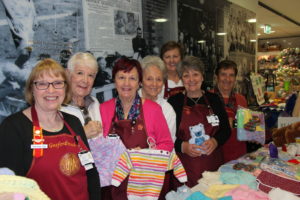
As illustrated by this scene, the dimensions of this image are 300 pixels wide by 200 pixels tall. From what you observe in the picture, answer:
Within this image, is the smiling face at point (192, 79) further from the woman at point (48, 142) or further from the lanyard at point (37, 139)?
the lanyard at point (37, 139)

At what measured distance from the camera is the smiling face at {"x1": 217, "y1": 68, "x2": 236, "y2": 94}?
323cm

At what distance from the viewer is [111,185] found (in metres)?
2.04

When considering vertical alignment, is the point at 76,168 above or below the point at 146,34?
below

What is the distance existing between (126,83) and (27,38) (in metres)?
0.83

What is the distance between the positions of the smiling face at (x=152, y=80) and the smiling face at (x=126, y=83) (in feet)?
0.82

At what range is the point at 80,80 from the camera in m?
1.99

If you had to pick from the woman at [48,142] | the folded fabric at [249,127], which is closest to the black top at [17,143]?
the woman at [48,142]

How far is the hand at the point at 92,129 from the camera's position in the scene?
6.09 feet

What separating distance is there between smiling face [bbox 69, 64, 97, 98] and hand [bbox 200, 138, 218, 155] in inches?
44.0

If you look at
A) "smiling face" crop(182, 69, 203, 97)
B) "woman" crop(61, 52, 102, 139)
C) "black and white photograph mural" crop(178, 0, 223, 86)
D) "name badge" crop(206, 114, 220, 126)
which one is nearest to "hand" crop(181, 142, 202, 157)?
"name badge" crop(206, 114, 220, 126)

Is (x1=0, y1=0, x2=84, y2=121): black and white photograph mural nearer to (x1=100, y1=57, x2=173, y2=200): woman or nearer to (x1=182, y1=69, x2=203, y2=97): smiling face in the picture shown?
(x1=100, y1=57, x2=173, y2=200): woman

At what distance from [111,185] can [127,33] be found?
5.75 ft

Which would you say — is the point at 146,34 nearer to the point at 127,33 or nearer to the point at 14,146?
the point at 127,33

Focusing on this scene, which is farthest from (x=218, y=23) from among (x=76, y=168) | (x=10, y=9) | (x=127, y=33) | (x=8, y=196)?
(x=8, y=196)
